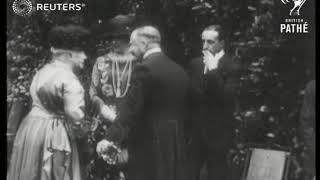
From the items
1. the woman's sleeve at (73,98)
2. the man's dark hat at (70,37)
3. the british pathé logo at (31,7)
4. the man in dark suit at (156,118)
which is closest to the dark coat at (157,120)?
the man in dark suit at (156,118)

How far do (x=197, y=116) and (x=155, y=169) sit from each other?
0.61 m

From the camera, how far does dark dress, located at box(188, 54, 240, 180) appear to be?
5.41 metres

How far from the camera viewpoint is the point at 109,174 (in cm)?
550

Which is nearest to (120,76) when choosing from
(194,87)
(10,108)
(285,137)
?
(194,87)

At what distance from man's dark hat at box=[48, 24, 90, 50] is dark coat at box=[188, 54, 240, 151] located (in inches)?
39.5

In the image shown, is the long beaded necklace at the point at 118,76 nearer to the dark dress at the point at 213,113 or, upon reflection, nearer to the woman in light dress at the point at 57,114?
the woman in light dress at the point at 57,114

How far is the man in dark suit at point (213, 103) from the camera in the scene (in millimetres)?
5414

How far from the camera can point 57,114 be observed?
550 centimetres

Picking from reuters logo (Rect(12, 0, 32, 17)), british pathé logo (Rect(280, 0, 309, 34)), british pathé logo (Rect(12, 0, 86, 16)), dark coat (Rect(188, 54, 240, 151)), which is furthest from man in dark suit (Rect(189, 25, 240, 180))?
reuters logo (Rect(12, 0, 32, 17))

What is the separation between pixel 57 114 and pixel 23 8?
3.41 feet

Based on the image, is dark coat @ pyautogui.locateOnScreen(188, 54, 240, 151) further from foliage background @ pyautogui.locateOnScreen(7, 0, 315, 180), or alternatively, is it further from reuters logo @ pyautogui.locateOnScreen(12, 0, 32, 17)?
reuters logo @ pyautogui.locateOnScreen(12, 0, 32, 17)

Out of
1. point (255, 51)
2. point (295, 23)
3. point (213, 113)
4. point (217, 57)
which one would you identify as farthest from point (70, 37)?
point (295, 23)

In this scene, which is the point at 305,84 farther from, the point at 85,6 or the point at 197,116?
the point at 85,6

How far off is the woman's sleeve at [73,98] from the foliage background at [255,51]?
64 centimetres
